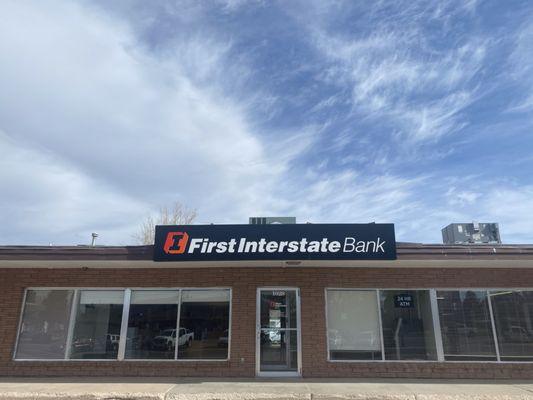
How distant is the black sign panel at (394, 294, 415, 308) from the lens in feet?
36.9

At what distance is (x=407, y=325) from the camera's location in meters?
11.1

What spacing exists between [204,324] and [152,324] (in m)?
1.46

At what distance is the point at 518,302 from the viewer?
36.9ft

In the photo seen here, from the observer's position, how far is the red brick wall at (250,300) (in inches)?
420

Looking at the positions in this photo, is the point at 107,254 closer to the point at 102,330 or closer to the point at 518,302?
the point at 102,330

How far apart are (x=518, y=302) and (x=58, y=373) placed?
12550 millimetres

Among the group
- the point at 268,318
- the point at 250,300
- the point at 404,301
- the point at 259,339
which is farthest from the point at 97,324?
the point at 404,301

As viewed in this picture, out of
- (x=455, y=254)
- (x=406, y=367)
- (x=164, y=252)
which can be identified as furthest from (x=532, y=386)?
(x=164, y=252)

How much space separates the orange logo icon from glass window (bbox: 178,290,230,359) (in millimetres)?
1895

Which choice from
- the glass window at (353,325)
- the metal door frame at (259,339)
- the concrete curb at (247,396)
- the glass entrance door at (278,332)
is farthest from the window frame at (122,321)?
the glass window at (353,325)

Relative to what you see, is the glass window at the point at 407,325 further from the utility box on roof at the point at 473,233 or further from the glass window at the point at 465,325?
the utility box on roof at the point at 473,233

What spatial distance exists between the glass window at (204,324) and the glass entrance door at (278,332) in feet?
3.15

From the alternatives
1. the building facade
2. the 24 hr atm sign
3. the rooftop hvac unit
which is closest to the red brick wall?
the building facade

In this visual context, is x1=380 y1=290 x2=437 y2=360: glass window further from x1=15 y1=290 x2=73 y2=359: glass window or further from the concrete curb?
x1=15 y1=290 x2=73 y2=359: glass window
